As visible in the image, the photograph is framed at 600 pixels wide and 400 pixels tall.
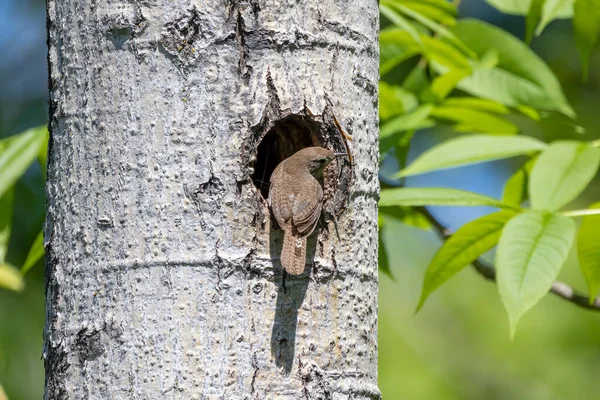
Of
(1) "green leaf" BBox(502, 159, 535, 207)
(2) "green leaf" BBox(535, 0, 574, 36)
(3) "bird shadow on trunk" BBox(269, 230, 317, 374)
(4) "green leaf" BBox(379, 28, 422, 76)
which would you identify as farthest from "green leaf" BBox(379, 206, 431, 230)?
(3) "bird shadow on trunk" BBox(269, 230, 317, 374)

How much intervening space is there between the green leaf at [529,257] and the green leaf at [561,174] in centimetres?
11

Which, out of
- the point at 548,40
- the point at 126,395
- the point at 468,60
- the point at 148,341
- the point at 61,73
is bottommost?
the point at 126,395

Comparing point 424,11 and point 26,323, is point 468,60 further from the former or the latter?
point 26,323

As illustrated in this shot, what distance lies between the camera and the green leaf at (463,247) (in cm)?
214

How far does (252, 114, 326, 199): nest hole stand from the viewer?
75.1 inches

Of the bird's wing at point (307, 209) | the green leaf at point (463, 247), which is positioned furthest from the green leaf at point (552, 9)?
the bird's wing at point (307, 209)

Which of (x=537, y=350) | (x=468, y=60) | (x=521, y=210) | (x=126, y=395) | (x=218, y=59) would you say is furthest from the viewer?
(x=537, y=350)

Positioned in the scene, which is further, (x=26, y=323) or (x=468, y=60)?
(x=26, y=323)

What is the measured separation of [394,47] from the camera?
2.71m

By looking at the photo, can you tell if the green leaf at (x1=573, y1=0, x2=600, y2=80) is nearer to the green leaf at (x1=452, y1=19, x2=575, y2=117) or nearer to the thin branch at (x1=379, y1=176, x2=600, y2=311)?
the green leaf at (x1=452, y1=19, x2=575, y2=117)

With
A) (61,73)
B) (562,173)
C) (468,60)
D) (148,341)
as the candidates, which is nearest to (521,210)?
(562,173)

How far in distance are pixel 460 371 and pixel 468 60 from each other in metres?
3.79

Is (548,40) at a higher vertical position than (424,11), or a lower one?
higher

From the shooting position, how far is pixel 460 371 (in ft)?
19.8
